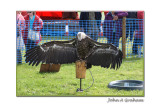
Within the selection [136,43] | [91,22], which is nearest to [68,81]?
[91,22]

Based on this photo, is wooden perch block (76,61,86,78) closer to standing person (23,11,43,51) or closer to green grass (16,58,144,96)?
green grass (16,58,144,96)

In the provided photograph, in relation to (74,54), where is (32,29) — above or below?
above

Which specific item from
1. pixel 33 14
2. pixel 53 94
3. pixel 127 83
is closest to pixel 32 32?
pixel 33 14

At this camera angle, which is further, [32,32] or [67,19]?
[67,19]

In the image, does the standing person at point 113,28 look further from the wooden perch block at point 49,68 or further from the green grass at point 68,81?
the wooden perch block at point 49,68

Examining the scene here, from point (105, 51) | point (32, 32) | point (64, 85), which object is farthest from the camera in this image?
point (32, 32)

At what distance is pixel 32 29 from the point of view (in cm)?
538

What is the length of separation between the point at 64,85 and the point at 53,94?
433 mm

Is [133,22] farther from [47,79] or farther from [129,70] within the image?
[47,79]

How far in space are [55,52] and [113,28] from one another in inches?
106

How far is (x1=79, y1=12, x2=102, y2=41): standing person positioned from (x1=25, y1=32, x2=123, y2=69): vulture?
1662 millimetres

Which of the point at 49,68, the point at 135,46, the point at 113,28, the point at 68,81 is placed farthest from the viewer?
the point at 135,46

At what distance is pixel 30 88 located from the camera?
159 inches

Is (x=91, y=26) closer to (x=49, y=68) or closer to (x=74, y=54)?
(x=49, y=68)
